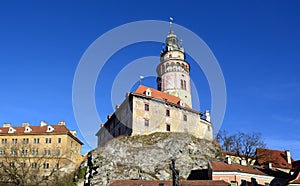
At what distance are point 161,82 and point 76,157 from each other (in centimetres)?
2432

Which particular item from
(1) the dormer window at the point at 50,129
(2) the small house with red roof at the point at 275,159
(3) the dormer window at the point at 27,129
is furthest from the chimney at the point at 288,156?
(3) the dormer window at the point at 27,129

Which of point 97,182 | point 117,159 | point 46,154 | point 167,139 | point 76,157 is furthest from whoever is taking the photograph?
point 76,157

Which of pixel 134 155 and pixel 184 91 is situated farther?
pixel 184 91

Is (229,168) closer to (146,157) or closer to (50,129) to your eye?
(146,157)

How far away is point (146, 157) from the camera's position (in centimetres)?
5162

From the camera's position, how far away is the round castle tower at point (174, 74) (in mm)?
68812

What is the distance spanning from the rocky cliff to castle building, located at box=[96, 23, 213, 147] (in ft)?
8.42

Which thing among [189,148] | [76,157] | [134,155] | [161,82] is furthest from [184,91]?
[76,157]

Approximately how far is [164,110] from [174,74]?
13975 millimetres

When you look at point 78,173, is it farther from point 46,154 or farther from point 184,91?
point 184,91

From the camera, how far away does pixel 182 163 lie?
51750 mm

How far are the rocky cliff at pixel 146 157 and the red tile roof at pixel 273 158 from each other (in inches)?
372

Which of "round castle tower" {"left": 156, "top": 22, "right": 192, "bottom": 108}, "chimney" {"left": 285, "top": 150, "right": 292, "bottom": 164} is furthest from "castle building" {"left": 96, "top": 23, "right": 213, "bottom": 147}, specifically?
"chimney" {"left": 285, "top": 150, "right": 292, "bottom": 164}

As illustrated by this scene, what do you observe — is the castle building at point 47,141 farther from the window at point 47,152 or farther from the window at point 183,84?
the window at point 183,84
